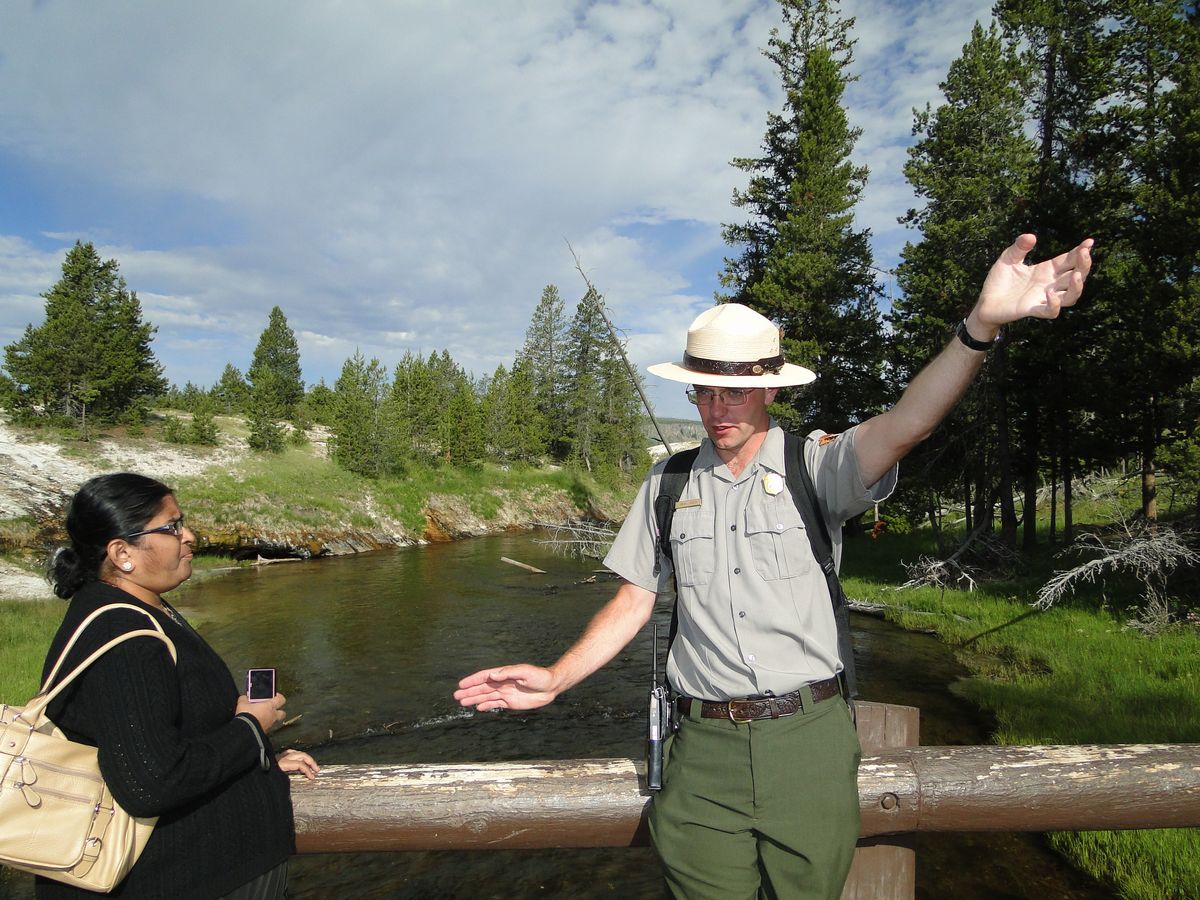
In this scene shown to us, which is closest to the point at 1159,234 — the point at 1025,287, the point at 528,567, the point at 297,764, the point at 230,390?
the point at 1025,287

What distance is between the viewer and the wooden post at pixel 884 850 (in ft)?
9.66

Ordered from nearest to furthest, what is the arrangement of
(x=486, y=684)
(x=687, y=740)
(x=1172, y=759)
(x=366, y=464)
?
(x=687, y=740)
(x=486, y=684)
(x=1172, y=759)
(x=366, y=464)

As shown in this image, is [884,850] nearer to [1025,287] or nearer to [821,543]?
[821,543]

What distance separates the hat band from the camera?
2.55m

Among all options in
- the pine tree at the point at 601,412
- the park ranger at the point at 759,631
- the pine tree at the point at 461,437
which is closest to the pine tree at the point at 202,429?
the pine tree at the point at 461,437

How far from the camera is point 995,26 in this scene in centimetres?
2089

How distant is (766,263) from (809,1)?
1097 centimetres

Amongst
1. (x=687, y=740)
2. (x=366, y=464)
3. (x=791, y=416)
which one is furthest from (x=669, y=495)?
(x=366, y=464)

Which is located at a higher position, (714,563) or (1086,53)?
(1086,53)

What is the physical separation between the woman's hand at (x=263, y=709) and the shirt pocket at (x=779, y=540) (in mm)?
1922

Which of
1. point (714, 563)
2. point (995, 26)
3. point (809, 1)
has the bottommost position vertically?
point (714, 563)

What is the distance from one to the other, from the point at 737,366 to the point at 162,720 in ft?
7.47

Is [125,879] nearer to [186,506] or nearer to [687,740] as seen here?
[687,740]

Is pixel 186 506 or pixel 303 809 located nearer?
pixel 303 809
